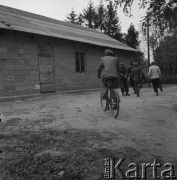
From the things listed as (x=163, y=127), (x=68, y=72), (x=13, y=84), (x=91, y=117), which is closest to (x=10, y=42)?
(x=13, y=84)

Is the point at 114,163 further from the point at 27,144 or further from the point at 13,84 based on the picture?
the point at 13,84

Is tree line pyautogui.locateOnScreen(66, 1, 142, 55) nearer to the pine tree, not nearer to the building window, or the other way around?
the pine tree

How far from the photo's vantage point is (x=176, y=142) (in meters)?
5.62

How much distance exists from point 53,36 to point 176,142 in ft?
34.6

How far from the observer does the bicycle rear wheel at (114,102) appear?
23.3ft

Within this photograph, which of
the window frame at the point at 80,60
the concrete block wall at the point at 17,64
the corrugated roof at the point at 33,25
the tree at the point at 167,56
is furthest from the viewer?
the tree at the point at 167,56

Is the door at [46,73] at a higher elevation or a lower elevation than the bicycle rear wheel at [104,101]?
higher

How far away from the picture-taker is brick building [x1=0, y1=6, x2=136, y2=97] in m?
12.9

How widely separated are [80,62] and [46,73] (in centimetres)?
351

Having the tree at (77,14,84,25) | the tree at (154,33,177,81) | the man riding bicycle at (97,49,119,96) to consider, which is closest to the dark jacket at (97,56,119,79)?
the man riding bicycle at (97,49,119,96)

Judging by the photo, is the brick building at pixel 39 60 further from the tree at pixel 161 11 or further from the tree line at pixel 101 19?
the tree line at pixel 101 19

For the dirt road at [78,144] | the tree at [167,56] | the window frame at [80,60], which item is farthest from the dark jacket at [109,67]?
the tree at [167,56]

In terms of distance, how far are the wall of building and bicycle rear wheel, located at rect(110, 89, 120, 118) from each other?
684 cm

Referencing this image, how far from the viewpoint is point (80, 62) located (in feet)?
59.1
